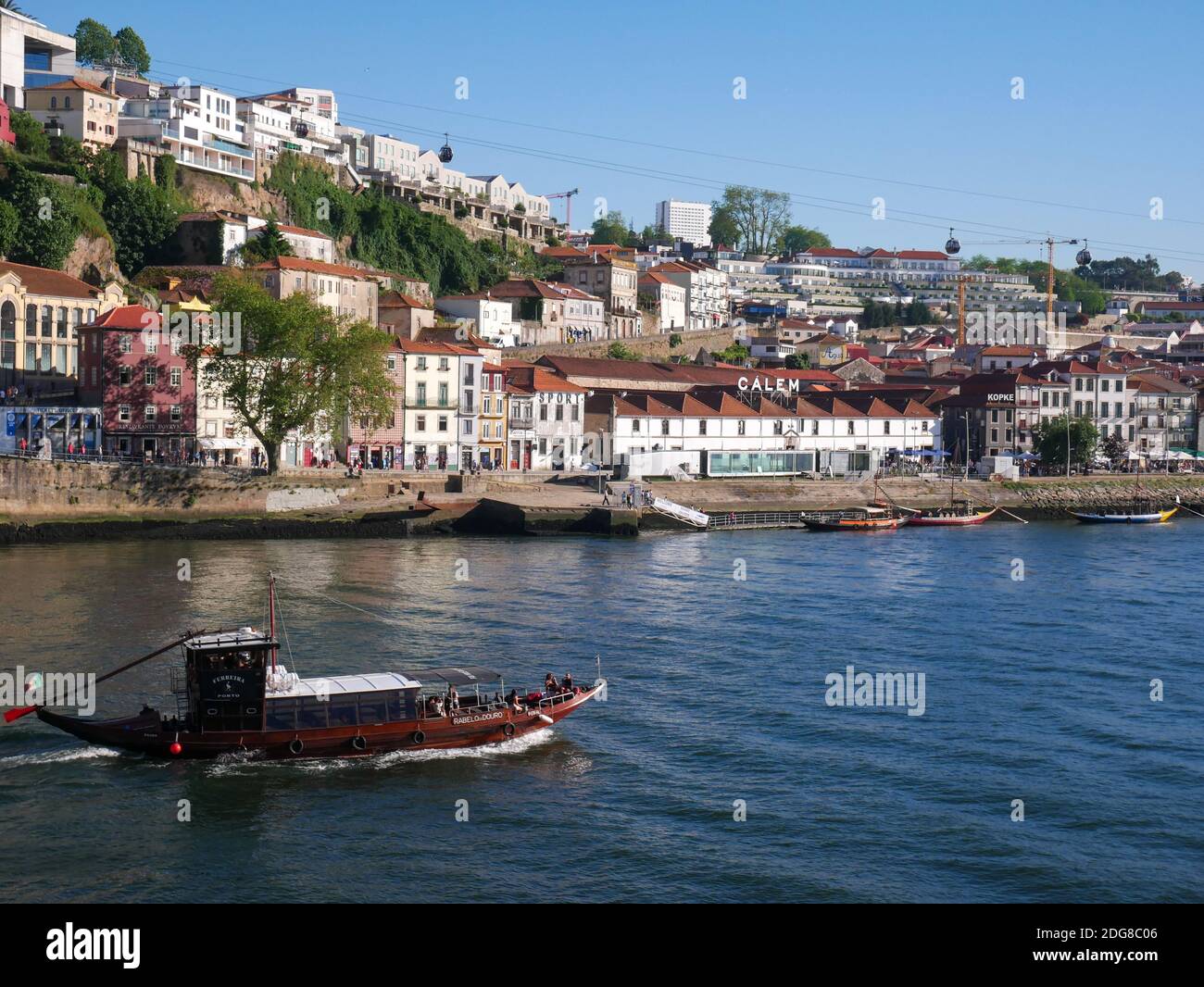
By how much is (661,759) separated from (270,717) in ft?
30.5

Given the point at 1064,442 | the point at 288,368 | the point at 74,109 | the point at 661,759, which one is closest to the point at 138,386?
the point at 288,368

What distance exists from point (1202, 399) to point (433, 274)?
69.5 m

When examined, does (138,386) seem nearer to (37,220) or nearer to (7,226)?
(7,226)

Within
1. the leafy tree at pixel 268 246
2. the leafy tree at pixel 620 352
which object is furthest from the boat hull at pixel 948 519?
the leafy tree at pixel 268 246

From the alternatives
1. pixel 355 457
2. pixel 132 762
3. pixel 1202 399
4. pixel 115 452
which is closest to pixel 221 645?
pixel 132 762

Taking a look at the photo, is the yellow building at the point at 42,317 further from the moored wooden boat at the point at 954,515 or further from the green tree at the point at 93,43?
the green tree at the point at 93,43

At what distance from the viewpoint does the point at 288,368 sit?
248 ft

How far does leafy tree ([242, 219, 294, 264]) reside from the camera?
10256 centimetres

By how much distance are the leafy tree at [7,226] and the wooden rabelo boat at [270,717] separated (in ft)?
197

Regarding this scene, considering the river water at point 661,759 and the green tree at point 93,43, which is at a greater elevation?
the green tree at point 93,43

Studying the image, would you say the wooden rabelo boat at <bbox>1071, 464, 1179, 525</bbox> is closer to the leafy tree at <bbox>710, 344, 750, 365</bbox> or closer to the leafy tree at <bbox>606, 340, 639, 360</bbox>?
the leafy tree at <bbox>606, 340, 639, 360</bbox>

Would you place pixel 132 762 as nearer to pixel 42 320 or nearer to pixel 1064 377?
pixel 42 320

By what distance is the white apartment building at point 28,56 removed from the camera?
107688mm
